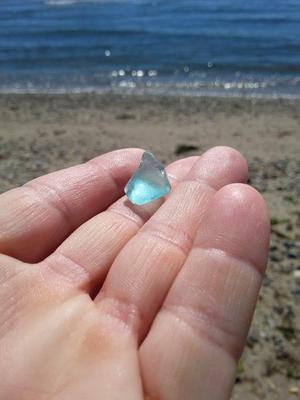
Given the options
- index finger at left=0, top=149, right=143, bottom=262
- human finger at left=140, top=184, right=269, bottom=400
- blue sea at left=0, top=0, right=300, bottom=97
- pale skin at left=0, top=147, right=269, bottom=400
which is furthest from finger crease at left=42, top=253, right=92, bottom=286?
blue sea at left=0, top=0, right=300, bottom=97

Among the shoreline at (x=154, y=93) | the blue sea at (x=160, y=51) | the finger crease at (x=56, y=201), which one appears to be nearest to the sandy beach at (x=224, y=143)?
the shoreline at (x=154, y=93)

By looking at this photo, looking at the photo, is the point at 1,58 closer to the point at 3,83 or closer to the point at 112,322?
the point at 3,83

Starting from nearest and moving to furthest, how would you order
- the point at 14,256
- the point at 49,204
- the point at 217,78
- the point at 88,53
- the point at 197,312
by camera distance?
the point at 197,312 < the point at 14,256 < the point at 49,204 < the point at 217,78 < the point at 88,53

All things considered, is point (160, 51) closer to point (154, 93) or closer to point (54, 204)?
point (154, 93)

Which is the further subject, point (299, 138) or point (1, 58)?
point (1, 58)

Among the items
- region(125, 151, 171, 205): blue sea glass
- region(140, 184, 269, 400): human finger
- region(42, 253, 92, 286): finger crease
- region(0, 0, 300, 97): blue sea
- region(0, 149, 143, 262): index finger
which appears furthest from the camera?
region(0, 0, 300, 97): blue sea

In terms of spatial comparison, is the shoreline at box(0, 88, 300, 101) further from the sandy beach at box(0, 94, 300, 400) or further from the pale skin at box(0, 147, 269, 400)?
the pale skin at box(0, 147, 269, 400)

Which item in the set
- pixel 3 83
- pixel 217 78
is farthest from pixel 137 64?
pixel 3 83
